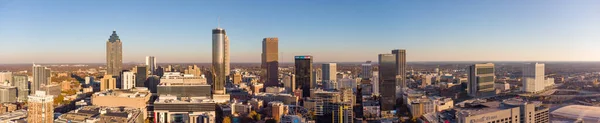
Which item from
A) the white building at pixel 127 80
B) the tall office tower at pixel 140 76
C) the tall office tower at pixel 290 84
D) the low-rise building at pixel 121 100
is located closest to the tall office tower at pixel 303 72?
the tall office tower at pixel 290 84

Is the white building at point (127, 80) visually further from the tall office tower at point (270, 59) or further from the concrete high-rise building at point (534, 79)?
the concrete high-rise building at point (534, 79)

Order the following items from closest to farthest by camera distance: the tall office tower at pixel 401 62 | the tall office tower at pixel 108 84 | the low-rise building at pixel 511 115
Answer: the low-rise building at pixel 511 115 < the tall office tower at pixel 401 62 < the tall office tower at pixel 108 84

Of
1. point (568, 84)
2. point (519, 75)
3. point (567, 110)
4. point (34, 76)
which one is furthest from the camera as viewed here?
point (34, 76)

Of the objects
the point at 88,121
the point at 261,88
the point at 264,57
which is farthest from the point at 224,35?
the point at 88,121

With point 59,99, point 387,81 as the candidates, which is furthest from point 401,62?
point 59,99

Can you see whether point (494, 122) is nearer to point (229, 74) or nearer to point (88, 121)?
point (88, 121)

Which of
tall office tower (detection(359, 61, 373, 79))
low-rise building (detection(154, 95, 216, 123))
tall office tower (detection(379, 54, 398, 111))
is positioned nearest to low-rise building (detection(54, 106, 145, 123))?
low-rise building (detection(154, 95, 216, 123))

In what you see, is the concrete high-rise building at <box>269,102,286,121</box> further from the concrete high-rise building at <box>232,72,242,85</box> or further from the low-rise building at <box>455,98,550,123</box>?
the concrete high-rise building at <box>232,72,242,85</box>
